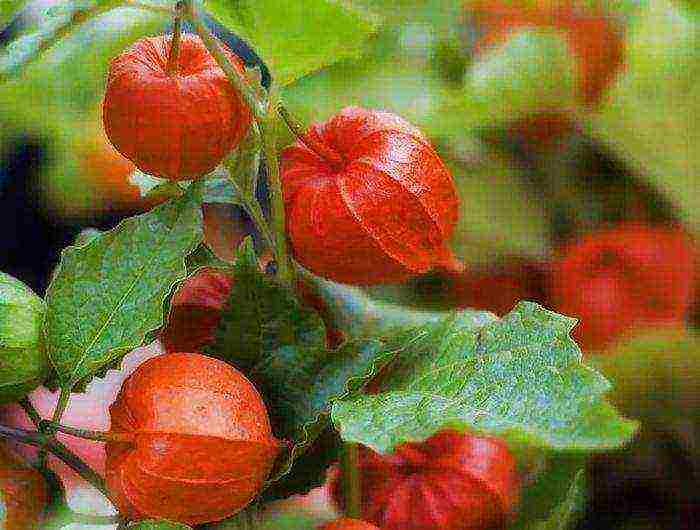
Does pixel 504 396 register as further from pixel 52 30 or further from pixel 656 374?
pixel 656 374

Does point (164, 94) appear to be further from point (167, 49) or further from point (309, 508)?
point (309, 508)

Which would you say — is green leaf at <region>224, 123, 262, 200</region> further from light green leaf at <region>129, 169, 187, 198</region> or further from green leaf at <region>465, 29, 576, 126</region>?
green leaf at <region>465, 29, 576, 126</region>

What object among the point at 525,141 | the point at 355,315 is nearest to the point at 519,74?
the point at 525,141

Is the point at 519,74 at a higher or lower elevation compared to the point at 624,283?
higher

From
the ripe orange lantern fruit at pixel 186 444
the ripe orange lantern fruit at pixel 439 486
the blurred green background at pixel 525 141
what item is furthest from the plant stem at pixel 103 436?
the blurred green background at pixel 525 141

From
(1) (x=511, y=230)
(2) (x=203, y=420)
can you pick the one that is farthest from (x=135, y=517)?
(1) (x=511, y=230)

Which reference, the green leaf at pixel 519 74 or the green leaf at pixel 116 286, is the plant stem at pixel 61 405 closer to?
the green leaf at pixel 116 286
